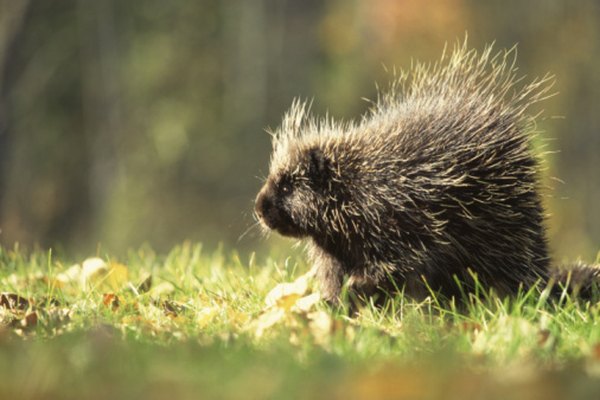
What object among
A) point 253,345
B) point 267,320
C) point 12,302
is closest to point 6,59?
point 12,302

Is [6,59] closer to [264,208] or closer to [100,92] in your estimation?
[264,208]

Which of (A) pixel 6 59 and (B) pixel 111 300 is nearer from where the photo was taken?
(B) pixel 111 300

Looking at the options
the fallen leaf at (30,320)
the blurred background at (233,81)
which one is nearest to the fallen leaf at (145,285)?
the fallen leaf at (30,320)

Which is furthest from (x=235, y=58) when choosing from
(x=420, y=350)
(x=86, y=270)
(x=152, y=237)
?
(x=420, y=350)

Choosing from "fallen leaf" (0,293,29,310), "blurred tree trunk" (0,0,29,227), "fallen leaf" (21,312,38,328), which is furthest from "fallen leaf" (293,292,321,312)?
"blurred tree trunk" (0,0,29,227)

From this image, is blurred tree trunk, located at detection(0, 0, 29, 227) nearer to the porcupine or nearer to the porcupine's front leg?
the porcupine

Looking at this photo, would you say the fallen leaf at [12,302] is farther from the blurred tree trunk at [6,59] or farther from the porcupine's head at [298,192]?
the blurred tree trunk at [6,59]

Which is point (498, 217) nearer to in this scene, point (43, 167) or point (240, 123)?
point (240, 123)

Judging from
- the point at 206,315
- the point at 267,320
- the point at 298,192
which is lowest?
the point at 206,315
